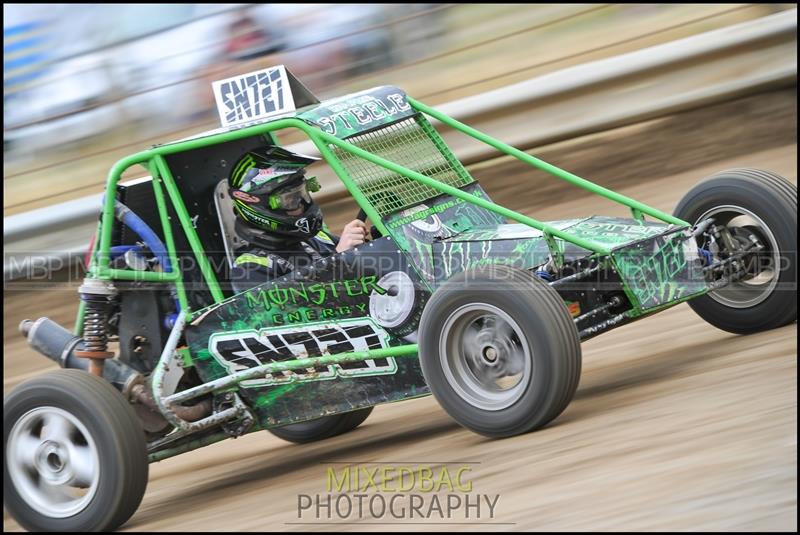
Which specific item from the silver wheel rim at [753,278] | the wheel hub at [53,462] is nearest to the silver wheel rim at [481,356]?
the silver wheel rim at [753,278]

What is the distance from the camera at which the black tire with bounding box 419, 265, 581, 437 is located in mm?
4344

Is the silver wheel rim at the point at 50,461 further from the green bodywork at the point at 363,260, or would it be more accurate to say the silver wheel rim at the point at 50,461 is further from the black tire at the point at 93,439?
the green bodywork at the point at 363,260

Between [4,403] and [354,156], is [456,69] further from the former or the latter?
[4,403]

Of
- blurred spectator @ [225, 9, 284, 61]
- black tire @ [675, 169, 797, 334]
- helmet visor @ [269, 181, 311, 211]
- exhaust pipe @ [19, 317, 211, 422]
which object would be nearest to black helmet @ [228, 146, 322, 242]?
helmet visor @ [269, 181, 311, 211]

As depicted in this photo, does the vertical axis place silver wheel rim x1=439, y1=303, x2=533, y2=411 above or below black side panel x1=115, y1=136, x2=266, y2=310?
below

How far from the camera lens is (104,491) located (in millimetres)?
4762

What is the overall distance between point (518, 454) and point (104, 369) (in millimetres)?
2070

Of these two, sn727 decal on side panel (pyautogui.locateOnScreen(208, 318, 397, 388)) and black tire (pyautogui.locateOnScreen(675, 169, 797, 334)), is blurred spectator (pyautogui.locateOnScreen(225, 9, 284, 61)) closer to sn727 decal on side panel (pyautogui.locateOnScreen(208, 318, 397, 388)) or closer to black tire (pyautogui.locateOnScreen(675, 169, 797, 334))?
sn727 decal on side panel (pyautogui.locateOnScreen(208, 318, 397, 388))

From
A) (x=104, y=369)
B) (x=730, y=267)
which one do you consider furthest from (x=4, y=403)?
(x=730, y=267)

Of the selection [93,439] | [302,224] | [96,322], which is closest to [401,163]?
[302,224]

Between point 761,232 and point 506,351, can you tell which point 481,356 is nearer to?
point 506,351

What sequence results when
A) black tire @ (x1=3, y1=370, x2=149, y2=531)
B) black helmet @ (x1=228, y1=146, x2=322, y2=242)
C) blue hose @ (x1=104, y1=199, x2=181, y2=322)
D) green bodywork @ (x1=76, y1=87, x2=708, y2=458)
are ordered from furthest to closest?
blue hose @ (x1=104, y1=199, x2=181, y2=322), black helmet @ (x1=228, y1=146, x2=322, y2=242), green bodywork @ (x1=76, y1=87, x2=708, y2=458), black tire @ (x1=3, y1=370, x2=149, y2=531)

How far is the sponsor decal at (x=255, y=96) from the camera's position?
5.28 metres

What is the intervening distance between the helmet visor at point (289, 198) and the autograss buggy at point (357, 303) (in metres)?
0.33
